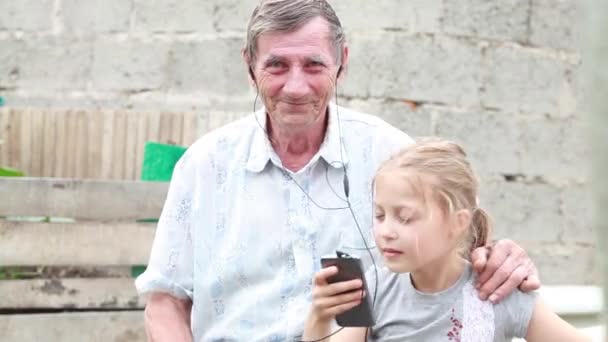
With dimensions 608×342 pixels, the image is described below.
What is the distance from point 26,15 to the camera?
5.92 m

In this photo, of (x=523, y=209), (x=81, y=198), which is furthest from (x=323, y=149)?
(x=523, y=209)

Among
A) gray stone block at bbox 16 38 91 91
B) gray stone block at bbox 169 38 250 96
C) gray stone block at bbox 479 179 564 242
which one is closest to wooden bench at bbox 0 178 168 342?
gray stone block at bbox 169 38 250 96

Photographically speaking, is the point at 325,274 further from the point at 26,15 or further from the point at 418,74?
the point at 26,15

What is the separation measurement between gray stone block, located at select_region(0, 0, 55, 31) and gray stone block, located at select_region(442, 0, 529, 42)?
2.19m

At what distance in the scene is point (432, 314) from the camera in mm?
2125

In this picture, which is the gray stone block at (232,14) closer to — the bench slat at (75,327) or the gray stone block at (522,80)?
the gray stone block at (522,80)

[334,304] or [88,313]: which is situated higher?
[334,304]

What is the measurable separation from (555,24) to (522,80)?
15.2 inches

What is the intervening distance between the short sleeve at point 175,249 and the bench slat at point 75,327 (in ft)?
6.73

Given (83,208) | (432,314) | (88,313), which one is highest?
(432,314)

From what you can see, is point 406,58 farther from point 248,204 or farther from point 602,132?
point 602,132

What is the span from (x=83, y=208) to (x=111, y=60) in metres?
1.39

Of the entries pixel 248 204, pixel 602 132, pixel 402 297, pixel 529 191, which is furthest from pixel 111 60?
pixel 602 132

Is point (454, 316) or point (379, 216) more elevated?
point (379, 216)
